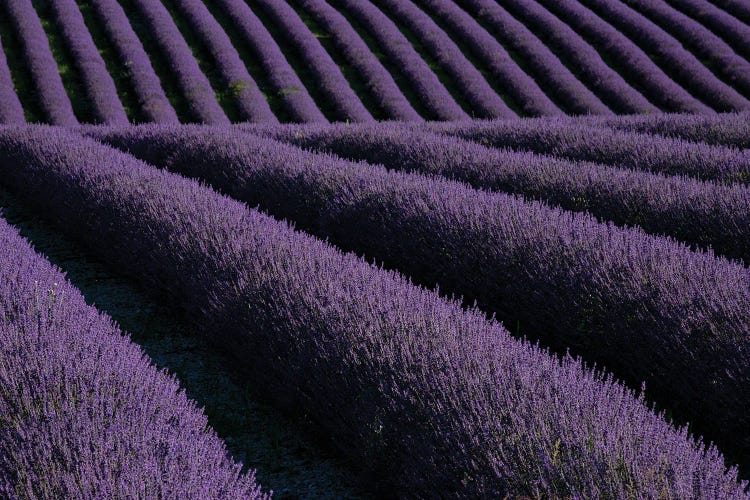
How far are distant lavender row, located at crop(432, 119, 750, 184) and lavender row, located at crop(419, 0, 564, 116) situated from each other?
4.14 meters

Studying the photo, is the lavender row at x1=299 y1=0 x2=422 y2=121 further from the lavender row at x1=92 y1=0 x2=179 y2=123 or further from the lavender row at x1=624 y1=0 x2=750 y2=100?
the lavender row at x1=624 y1=0 x2=750 y2=100

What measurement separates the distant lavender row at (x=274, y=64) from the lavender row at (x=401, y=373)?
8566 mm

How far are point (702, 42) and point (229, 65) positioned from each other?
37.4 feet

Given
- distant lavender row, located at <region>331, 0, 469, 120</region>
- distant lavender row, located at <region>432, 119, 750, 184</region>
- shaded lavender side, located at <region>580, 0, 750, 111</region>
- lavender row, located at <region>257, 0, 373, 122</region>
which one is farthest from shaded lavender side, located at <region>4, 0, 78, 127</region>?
shaded lavender side, located at <region>580, 0, 750, 111</region>

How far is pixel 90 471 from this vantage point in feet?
5.46

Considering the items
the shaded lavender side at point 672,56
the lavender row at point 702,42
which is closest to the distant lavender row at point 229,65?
the shaded lavender side at point 672,56

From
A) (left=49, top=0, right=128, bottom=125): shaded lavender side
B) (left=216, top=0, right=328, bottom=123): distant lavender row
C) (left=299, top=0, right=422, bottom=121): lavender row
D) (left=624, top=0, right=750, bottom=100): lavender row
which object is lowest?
(left=49, top=0, right=128, bottom=125): shaded lavender side

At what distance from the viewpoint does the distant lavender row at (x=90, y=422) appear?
1.69 m

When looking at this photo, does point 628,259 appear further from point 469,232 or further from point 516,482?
point 516,482

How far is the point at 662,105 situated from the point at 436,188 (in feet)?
36.4

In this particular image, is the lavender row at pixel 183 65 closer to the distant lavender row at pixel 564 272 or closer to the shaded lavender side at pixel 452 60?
the shaded lavender side at pixel 452 60

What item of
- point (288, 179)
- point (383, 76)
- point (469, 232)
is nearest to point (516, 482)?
point (469, 232)

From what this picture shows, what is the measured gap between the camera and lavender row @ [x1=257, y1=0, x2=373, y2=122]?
13055mm

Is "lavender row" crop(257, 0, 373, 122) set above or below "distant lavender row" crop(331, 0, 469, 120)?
below
